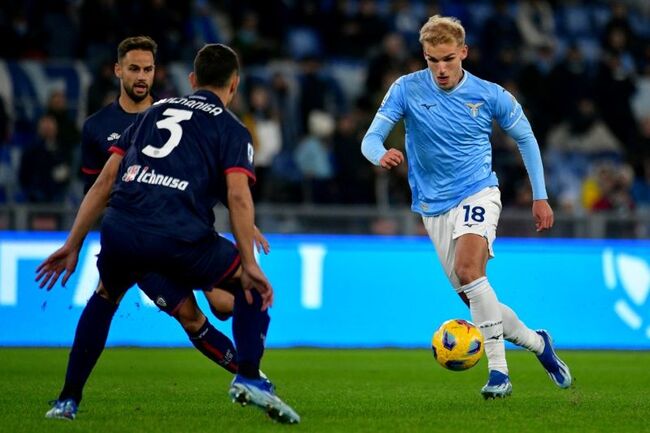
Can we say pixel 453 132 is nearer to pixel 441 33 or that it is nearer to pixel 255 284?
pixel 441 33

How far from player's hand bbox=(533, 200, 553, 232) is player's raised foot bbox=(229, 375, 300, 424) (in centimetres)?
265

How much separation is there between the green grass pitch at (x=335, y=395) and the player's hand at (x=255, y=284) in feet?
2.18

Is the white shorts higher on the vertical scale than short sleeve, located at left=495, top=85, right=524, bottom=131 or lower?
lower

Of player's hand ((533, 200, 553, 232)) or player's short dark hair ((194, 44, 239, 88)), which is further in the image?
player's hand ((533, 200, 553, 232))

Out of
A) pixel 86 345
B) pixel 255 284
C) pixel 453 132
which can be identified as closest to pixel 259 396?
pixel 255 284


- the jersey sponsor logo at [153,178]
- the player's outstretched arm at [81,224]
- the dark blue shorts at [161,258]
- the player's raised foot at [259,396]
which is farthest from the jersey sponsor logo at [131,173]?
the player's raised foot at [259,396]

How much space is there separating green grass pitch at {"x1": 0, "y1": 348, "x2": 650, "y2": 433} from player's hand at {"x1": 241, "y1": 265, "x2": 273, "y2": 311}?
67 centimetres

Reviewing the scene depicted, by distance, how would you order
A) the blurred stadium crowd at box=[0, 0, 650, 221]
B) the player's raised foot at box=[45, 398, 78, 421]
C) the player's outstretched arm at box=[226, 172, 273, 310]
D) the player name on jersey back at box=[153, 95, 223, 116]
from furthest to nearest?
the blurred stadium crowd at box=[0, 0, 650, 221], the player's raised foot at box=[45, 398, 78, 421], the player name on jersey back at box=[153, 95, 223, 116], the player's outstretched arm at box=[226, 172, 273, 310]

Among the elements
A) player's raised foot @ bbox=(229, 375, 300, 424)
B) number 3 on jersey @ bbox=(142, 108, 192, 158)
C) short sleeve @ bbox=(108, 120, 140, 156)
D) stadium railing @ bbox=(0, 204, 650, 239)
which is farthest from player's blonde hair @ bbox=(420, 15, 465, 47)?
stadium railing @ bbox=(0, 204, 650, 239)

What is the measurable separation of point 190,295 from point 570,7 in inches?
678

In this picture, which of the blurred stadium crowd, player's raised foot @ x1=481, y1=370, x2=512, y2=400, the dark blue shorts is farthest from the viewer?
the blurred stadium crowd

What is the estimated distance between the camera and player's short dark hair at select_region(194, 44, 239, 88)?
6750 millimetres

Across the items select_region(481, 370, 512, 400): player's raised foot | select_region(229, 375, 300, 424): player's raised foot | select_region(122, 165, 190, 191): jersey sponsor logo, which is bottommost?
select_region(481, 370, 512, 400): player's raised foot

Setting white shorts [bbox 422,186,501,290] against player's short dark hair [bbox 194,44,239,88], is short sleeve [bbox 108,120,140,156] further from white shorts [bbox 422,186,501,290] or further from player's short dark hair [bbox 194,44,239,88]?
white shorts [bbox 422,186,501,290]
